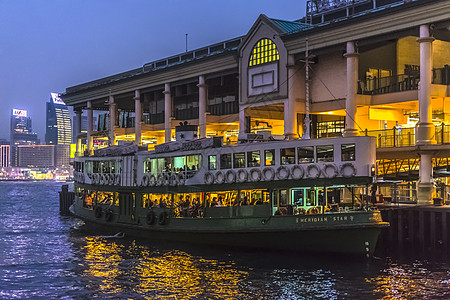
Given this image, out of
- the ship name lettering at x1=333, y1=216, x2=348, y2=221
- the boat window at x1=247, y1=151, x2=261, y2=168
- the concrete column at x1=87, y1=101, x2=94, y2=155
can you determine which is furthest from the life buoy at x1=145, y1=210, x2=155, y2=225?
the concrete column at x1=87, y1=101, x2=94, y2=155

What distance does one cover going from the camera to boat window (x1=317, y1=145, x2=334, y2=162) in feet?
96.9

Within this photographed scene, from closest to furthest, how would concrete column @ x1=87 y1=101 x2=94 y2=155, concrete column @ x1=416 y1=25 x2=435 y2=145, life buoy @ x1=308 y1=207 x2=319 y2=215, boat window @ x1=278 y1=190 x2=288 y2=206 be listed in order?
life buoy @ x1=308 y1=207 x2=319 y2=215
boat window @ x1=278 y1=190 x2=288 y2=206
concrete column @ x1=416 y1=25 x2=435 y2=145
concrete column @ x1=87 y1=101 x2=94 y2=155

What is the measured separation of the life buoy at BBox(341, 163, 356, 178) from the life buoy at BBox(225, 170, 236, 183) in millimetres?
6820

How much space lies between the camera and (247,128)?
51.2 metres

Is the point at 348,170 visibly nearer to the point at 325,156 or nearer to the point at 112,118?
the point at 325,156

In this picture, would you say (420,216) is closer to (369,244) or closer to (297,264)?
(369,244)

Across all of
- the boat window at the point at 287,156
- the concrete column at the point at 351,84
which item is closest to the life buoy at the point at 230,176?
the boat window at the point at 287,156

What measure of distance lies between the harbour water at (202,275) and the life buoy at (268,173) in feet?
13.3

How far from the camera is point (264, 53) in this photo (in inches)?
1962

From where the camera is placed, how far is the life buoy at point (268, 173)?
103 ft

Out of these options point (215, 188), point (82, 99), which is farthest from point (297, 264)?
point (82, 99)

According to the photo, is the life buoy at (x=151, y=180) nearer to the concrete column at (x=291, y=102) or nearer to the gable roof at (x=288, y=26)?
the concrete column at (x=291, y=102)

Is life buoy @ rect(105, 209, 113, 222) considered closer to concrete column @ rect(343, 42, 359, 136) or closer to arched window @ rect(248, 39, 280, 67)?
concrete column @ rect(343, 42, 359, 136)

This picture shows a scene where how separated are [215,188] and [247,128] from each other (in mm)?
17748
